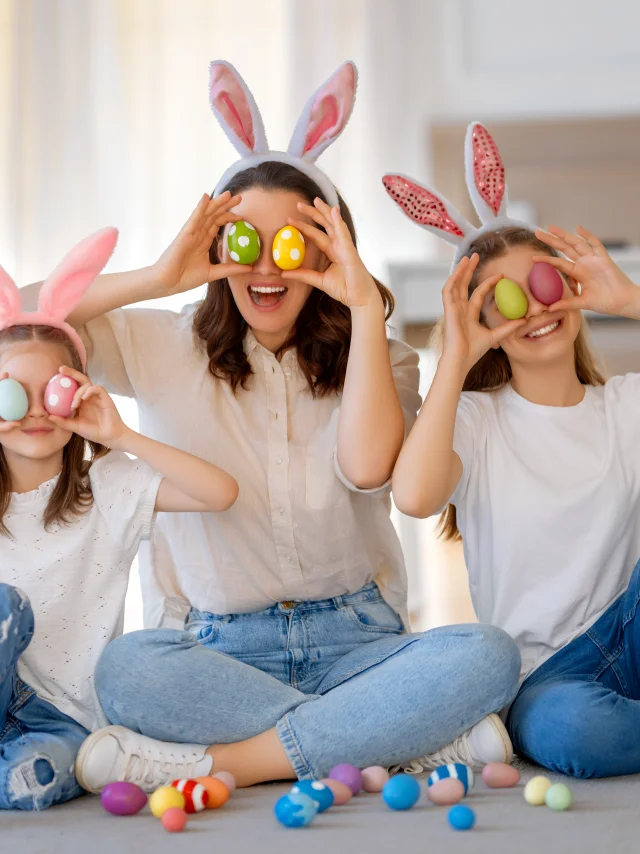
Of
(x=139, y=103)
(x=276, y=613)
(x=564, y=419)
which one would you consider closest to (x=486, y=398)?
(x=564, y=419)

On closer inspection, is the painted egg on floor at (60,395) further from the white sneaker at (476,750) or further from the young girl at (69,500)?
the white sneaker at (476,750)

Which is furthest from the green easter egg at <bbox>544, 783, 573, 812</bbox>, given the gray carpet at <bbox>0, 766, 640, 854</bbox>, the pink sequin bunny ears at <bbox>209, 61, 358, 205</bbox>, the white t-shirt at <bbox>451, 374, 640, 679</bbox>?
the pink sequin bunny ears at <bbox>209, 61, 358, 205</bbox>

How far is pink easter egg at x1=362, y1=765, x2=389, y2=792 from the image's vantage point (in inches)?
40.6

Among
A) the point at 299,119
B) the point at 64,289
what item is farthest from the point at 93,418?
the point at 299,119

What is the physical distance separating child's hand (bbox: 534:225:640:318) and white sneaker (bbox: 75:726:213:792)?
2.34 feet

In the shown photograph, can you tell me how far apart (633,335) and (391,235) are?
2.35 feet

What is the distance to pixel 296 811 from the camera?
34.9 inches

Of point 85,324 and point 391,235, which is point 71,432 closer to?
point 85,324

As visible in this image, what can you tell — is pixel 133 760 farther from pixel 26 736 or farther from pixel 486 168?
pixel 486 168

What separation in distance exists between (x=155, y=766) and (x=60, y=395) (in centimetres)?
42

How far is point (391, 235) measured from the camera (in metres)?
2.57

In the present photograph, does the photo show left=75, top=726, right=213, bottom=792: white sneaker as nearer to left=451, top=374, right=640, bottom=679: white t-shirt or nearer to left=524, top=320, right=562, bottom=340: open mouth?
left=451, top=374, right=640, bottom=679: white t-shirt

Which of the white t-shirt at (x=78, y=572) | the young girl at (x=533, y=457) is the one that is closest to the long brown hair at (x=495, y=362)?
the young girl at (x=533, y=457)

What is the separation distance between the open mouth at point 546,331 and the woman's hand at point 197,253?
379 millimetres
